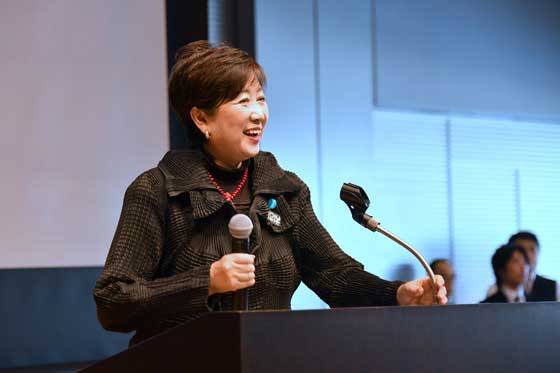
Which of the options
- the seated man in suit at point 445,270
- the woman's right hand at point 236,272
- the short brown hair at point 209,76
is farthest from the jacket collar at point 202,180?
the seated man in suit at point 445,270

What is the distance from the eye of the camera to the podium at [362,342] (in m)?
1.57

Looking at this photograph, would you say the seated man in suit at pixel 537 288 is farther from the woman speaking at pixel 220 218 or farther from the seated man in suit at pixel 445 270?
the woman speaking at pixel 220 218

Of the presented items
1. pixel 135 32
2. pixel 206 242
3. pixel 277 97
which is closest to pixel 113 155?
pixel 135 32

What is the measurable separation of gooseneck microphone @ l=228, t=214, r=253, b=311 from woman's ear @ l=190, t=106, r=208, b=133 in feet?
1.66

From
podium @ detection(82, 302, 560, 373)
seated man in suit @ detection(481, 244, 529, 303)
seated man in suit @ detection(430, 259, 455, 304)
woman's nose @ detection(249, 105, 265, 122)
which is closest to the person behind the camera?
podium @ detection(82, 302, 560, 373)

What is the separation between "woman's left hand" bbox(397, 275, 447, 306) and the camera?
2072mm

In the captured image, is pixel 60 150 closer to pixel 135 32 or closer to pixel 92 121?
pixel 92 121

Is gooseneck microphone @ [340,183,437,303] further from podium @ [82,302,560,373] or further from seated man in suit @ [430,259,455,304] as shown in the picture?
seated man in suit @ [430,259,455,304]

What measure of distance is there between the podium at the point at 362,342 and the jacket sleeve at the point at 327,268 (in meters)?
0.45

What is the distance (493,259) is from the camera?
5.25 m

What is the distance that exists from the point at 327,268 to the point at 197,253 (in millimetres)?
343

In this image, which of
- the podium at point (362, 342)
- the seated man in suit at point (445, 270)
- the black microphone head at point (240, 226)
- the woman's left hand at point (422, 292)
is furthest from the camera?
the seated man in suit at point (445, 270)

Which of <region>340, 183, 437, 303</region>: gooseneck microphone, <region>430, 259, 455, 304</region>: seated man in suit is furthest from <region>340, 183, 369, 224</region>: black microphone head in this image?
<region>430, 259, 455, 304</region>: seated man in suit

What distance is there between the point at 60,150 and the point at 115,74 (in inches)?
18.8
